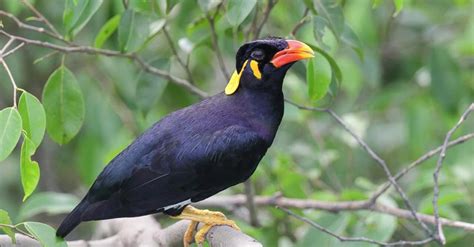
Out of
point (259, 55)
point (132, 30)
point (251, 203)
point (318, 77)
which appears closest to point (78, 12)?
point (132, 30)

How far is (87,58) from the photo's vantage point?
5965 mm

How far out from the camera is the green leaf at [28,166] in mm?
3066

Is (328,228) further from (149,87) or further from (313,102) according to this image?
(149,87)

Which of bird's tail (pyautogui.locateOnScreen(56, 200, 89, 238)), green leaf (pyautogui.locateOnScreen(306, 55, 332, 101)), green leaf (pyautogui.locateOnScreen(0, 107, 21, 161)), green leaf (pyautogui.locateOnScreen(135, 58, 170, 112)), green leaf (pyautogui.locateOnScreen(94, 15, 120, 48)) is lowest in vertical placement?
bird's tail (pyautogui.locateOnScreen(56, 200, 89, 238))

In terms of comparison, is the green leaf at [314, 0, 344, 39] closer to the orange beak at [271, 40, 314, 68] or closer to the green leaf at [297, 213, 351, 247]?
the orange beak at [271, 40, 314, 68]

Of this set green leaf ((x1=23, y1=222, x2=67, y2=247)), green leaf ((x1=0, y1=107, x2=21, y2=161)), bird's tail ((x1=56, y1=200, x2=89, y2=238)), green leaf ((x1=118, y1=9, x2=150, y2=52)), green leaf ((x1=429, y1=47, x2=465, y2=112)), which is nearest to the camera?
green leaf ((x1=0, y1=107, x2=21, y2=161))

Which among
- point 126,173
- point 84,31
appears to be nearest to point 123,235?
point 126,173

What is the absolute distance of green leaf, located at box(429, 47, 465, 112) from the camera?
5.41 metres

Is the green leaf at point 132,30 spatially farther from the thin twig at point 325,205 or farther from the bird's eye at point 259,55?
the thin twig at point 325,205

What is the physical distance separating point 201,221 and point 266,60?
23.9 inches

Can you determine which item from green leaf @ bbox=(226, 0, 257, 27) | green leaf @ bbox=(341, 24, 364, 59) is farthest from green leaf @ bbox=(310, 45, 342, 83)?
green leaf @ bbox=(226, 0, 257, 27)

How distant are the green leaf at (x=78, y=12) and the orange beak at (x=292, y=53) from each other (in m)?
0.64

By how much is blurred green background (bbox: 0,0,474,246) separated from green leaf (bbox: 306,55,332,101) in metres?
0.18

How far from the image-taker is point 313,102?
4.45m
